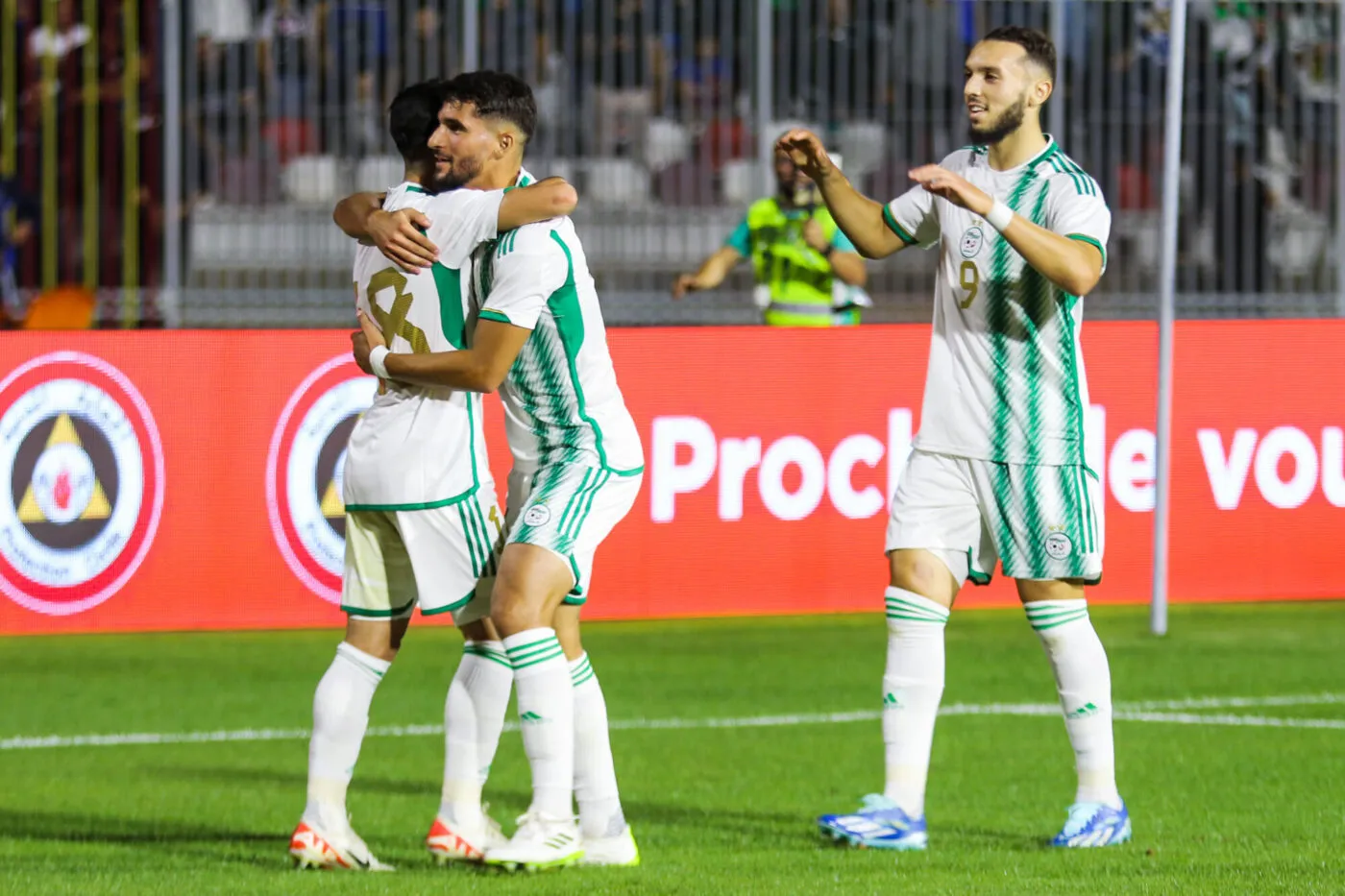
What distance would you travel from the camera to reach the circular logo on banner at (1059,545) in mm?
5836

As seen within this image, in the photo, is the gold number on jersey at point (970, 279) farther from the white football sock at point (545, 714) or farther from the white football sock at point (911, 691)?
the white football sock at point (545, 714)

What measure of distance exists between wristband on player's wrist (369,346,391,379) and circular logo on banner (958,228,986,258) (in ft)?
4.98

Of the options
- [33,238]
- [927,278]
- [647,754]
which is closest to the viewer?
[647,754]

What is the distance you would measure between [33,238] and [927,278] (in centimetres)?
610

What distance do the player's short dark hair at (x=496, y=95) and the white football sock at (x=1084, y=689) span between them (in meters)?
1.80

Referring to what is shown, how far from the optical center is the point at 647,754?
24.2 feet

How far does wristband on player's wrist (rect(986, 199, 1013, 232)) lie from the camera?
543 cm

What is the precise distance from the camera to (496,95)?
533 centimetres

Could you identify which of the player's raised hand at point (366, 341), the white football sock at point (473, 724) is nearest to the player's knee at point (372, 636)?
the white football sock at point (473, 724)

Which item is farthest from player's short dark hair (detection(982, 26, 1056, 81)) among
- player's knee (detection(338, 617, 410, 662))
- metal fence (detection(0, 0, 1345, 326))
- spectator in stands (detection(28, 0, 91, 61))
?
spectator in stands (detection(28, 0, 91, 61))

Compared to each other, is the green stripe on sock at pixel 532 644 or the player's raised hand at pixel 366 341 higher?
the player's raised hand at pixel 366 341

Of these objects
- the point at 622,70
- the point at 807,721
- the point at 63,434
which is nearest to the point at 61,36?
the point at 622,70

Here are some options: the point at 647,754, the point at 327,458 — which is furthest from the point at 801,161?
the point at 327,458

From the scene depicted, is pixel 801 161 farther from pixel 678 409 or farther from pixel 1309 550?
pixel 1309 550
